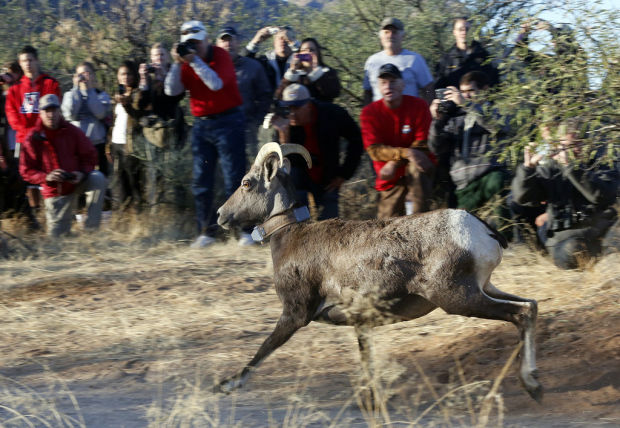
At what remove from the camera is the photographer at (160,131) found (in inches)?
446

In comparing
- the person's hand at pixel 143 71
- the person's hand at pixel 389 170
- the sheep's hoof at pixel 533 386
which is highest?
the person's hand at pixel 143 71

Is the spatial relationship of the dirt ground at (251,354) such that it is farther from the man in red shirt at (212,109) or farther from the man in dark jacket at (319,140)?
the man in red shirt at (212,109)

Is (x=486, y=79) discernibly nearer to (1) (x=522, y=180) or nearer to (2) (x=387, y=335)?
(1) (x=522, y=180)

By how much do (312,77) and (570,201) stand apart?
11.1 feet

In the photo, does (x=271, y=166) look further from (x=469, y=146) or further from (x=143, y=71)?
(x=143, y=71)

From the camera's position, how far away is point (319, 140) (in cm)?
991

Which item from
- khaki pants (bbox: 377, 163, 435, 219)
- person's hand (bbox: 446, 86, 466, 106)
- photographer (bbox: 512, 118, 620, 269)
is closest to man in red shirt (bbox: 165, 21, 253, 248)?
khaki pants (bbox: 377, 163, 435, 219)

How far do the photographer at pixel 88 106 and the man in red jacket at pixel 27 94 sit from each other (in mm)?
269

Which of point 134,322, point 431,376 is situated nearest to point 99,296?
point 134,322

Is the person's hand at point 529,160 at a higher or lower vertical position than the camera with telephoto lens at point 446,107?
lower

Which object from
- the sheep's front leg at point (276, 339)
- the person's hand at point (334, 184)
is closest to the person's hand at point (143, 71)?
the person's hand at point (334, 184)

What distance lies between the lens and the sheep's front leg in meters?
6.17

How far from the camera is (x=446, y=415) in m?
5.53

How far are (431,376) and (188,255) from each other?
4.39 metres
